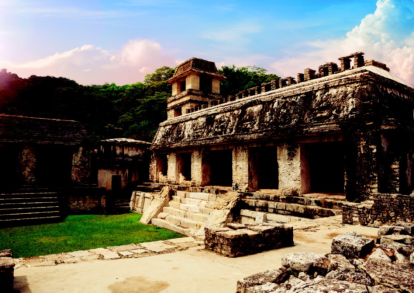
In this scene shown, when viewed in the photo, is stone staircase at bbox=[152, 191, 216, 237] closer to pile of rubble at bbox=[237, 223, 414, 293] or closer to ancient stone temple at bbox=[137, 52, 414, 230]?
ancient stone temple at bbox=[137, 52, 414, 230]

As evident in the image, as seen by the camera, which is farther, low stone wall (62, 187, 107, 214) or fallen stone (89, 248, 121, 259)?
low stone wall (62, 187, 107, 214)

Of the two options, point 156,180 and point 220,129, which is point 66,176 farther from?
point 220,129

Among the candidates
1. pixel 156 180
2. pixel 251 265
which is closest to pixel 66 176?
pixel 156 180

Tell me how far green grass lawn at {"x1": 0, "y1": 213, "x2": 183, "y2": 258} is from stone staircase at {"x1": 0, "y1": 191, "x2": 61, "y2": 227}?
2.29 ft

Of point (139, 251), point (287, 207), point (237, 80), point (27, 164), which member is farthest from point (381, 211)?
point (237, 80)

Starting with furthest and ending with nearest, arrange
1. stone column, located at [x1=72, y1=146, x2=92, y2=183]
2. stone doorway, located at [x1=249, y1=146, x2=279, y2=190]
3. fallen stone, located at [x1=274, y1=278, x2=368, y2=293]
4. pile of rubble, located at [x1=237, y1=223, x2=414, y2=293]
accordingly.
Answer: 1. stone column, located at [x1=72, y1=146, x2=92, y2=183]
2. stone doorway, located at [x1=249, y1=146, x2=279, y2=190]
3. pile of rubble, located at [x1=237, y1=223, x2=414, y2=293]
4. fallen stone, located at [x1=274, y1=278, x2=368, y2=293]

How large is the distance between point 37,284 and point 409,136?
9.65 meters

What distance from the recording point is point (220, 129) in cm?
1270

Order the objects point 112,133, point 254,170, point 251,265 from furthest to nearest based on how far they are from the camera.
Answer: point 112,133, point 254,170, point 251,265

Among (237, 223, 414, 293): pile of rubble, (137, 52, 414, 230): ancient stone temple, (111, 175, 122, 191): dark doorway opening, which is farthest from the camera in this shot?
(111, 175, 122, 191): dark doorway opening

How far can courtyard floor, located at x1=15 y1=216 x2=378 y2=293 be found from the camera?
359 cm

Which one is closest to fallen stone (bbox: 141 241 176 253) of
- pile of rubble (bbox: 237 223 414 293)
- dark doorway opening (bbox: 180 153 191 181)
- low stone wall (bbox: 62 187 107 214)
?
pile of rubble (bbox: 237 223 414 293)

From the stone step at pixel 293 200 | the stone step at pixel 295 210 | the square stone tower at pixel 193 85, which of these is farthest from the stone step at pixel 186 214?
the square stone tower at pixel 193 85

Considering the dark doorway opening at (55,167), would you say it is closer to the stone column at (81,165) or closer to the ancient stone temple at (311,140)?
the stone column at (81,165)
